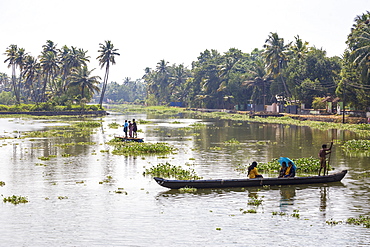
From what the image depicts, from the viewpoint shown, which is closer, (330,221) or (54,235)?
(54,235)

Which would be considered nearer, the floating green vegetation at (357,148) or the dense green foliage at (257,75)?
the floating green vegetation at (357,148)

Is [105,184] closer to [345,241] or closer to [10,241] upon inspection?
[10,241]

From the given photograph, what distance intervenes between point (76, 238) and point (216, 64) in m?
135

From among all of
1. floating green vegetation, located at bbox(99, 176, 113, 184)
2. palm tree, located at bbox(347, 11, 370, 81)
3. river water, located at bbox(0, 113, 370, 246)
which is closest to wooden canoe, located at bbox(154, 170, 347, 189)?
river water, located at bbox(0, 113, 370, 246)

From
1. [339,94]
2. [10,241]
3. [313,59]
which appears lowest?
[10,241]

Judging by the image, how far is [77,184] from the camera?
25688mm

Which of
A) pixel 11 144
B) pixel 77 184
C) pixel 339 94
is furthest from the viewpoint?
pixel 339 94

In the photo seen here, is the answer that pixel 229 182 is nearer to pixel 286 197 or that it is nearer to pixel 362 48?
pixel 286 197

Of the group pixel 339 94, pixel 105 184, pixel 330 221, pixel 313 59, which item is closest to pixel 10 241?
pixel 105 184

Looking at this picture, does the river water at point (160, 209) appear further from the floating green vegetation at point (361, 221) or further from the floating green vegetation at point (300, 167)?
the floating green vegetation at point (300, 167)

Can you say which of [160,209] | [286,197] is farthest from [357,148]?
[160,209]

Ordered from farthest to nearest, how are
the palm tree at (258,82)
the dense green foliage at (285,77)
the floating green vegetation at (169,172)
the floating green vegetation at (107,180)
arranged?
1. the palm tree at (258,82)
2. the dense green foliage at (285,77)
3. the floating green vegetation at (169,172)
4. the floating green vegetation at (107,180)

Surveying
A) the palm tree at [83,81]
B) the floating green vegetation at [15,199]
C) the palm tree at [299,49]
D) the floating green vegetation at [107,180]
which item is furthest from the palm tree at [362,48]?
the palm tree at [83,81]

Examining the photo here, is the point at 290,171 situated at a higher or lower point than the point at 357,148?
lower
